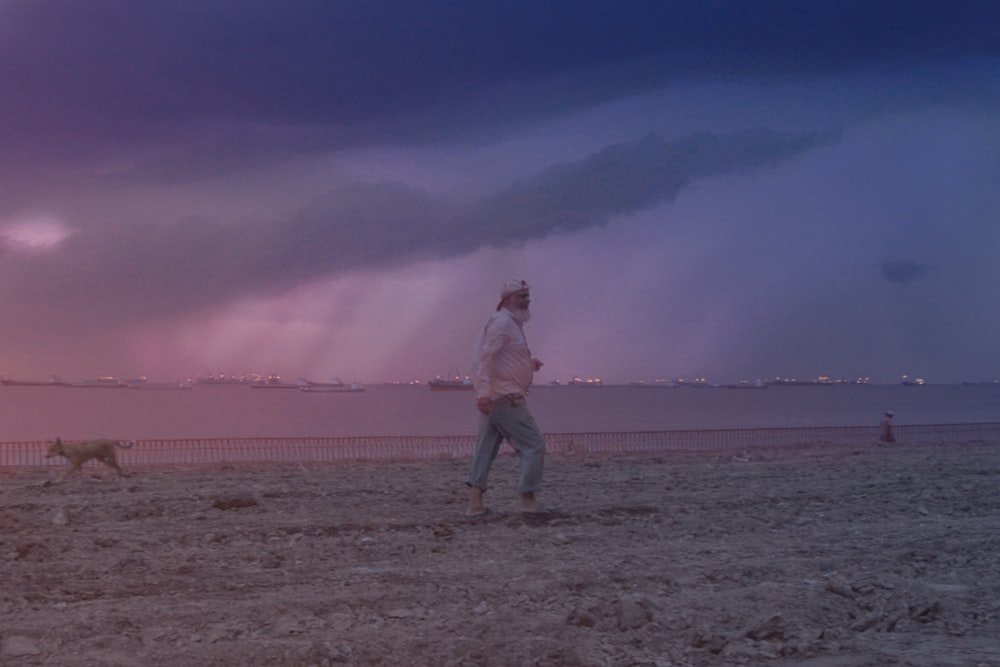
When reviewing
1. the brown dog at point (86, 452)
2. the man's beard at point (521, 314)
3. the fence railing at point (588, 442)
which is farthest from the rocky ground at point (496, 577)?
the fence railing at point (588, 442)

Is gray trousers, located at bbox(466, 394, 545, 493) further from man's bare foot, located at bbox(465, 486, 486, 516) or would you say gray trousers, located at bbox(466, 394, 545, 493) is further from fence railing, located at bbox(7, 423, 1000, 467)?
fence railing, located at bbox(7, 423, 1000, 467)

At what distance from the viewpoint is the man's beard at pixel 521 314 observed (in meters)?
9.84

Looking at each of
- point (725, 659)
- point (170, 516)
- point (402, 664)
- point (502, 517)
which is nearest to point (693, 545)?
point (502, 517)

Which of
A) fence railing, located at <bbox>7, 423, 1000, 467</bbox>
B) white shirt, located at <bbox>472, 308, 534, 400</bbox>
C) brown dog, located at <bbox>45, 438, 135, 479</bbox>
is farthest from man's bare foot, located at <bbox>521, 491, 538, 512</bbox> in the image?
fence railing, located at <bbox>7, 423, 1000, 467</bbox>

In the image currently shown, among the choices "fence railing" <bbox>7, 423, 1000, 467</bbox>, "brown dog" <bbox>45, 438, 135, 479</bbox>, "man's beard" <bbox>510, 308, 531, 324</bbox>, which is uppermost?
"man's beard" <bbox>510, 308, 531, 324</bbox>

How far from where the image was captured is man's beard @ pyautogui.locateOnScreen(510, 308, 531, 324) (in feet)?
32.3

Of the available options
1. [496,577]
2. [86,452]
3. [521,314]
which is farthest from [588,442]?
[496,577]

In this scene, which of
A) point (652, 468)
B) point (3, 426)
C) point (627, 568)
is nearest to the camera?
point (627, 568)

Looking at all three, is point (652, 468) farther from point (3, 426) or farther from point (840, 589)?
point (3, 426)

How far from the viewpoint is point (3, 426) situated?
80062mm

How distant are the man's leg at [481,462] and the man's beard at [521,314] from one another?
3.08 ft

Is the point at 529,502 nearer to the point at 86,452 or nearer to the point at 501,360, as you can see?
the point at 501,360

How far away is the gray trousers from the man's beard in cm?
73

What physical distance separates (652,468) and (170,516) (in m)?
7.34
